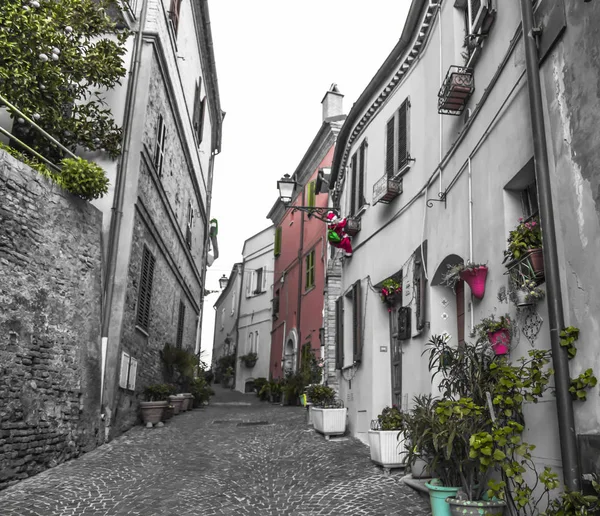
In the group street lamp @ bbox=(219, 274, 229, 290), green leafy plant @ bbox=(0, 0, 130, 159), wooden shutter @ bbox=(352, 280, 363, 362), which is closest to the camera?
green leafy plant @ bbox=(0, 0, 130, 159)

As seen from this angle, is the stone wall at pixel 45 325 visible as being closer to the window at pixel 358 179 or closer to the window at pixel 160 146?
the window at pixel 160 146

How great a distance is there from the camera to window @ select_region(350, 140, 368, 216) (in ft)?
37.5

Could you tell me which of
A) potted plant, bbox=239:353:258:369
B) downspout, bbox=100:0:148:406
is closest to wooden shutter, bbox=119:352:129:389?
downspout, bbox=100:0:148:406

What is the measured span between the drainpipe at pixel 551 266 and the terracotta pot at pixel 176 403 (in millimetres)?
10466

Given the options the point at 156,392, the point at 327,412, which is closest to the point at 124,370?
the point at 156,392

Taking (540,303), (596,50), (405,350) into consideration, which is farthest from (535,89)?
(405,350)

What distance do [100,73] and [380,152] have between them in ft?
16.4

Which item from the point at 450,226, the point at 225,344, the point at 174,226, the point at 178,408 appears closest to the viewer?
the point at 450,226

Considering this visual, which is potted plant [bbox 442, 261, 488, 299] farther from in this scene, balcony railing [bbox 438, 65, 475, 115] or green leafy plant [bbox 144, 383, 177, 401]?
green leafy plant [bbox 144, 383, 177, 401]

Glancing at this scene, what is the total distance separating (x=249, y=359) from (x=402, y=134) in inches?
767

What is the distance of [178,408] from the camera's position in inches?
534

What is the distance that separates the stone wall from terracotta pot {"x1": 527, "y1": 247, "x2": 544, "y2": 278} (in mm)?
5803

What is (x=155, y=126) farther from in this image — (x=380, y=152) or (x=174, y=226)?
(x=380, y=152)

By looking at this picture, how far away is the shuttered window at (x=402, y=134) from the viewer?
928 cm
